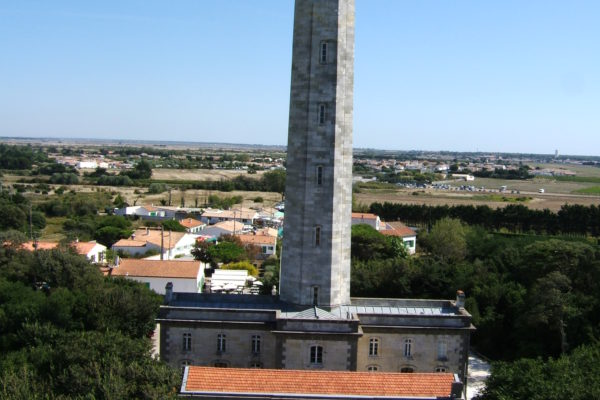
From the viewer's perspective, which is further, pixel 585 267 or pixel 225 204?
pixel 225 204

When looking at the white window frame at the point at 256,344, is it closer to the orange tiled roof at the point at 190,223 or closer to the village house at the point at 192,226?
the village house at the point at 192,226

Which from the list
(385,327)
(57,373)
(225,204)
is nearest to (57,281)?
(57,373)

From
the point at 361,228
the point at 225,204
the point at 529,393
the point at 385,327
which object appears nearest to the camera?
the point at 529,393

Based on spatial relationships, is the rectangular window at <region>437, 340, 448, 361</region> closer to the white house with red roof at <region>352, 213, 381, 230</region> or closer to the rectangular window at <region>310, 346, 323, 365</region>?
the rectangular window at <region>310, 346, 323, 365</region>

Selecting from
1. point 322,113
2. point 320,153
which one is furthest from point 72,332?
point 322,113

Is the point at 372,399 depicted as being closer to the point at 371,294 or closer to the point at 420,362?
the point at 420,362

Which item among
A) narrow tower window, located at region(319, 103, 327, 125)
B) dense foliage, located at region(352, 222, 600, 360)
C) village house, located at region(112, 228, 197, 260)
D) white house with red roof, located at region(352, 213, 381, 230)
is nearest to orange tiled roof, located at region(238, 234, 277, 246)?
village house, located at region(112, 228, 197, 260)
